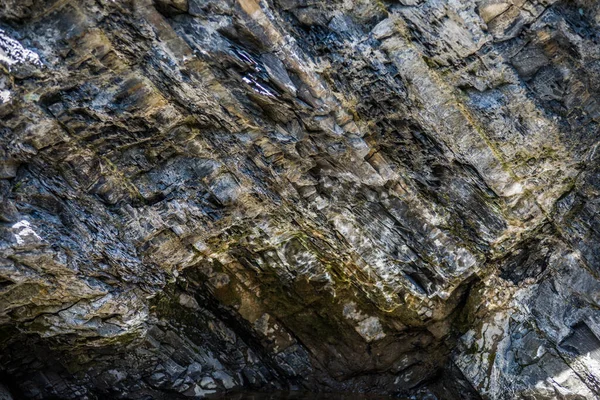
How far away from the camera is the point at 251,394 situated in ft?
39.7

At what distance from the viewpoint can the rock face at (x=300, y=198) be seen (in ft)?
28.7

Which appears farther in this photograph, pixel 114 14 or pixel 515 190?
pixel 515 190

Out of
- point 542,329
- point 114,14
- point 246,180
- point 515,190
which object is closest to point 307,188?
point 246,180

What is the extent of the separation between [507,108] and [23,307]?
914 cm

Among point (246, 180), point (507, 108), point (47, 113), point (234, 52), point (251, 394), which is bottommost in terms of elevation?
point (251, 394)

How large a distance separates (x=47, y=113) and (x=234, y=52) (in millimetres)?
3153

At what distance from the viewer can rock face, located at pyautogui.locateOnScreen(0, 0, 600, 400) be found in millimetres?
8742

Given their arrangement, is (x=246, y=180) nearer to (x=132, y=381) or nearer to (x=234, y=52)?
(x=234, y=52)

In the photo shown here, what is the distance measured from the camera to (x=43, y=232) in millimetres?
9406

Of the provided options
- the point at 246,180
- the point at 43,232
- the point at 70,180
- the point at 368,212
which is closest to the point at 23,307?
the point at 43,232

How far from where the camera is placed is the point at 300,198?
10469mm

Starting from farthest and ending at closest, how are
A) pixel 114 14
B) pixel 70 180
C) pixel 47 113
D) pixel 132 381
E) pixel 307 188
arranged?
1. pixel 132 381
2. pixel 307 188
3. pixel 70 180
4. pixel 47 113
5. pixel 114 14

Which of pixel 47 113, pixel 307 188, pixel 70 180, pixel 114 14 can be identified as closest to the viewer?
pixel 114 14

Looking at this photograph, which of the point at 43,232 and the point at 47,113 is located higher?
the point at 47,113
